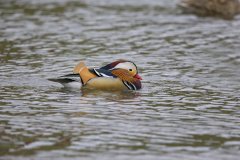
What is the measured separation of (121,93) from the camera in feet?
36.8

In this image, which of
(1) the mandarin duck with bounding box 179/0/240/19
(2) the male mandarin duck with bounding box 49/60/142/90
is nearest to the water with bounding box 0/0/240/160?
(2) the male mandarin duck with bounding box 49/60/142/90

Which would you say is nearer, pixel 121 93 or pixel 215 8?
pixel 121 93

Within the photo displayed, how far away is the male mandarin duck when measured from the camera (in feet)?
36.4

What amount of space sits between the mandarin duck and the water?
1.17 feet

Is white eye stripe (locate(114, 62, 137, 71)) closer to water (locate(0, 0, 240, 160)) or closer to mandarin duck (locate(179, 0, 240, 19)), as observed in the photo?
water (locate(0, 0, 240, 160))

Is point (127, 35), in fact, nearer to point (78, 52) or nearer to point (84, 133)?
point (78, 52)

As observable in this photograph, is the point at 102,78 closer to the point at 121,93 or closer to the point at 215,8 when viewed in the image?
the point at 121,93

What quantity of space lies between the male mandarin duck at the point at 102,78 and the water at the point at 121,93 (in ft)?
0.63

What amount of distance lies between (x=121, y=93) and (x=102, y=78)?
0.39 m

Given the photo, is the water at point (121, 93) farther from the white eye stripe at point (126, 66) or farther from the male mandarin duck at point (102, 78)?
the white eye stripe at point (126, 66)

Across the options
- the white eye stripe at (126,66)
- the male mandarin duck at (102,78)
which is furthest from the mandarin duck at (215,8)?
the male mandarin duck at (102,78)

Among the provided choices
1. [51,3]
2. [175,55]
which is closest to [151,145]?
[175,55]

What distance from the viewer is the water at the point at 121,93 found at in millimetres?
7941

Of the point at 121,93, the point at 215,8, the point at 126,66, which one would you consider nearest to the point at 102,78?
the point at 121,93
